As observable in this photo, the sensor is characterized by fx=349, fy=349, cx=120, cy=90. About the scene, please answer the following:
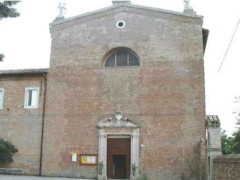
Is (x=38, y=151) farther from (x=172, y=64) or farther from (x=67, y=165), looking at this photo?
(x=172, y=64)

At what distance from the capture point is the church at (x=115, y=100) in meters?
19.5

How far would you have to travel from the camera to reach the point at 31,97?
2223cm

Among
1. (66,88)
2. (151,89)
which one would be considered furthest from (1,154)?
(151,89)

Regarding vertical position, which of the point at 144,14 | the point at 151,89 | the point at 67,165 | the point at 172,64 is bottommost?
the point at 67,165

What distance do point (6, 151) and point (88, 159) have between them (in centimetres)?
509

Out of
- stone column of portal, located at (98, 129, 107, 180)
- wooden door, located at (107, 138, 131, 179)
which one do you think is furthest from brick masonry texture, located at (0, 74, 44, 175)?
wooden door, located at (107, 138, 131, 179)

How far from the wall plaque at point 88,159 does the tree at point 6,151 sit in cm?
435

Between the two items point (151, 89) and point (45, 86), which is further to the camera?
point (45, 86)

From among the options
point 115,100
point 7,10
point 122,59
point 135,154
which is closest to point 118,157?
point 135,154

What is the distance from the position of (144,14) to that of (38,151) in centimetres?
1059

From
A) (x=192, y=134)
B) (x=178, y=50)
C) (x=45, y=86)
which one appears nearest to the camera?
(x=192, y=134)

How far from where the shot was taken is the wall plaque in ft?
66.3

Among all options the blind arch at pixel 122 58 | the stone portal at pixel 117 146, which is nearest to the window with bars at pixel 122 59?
the blind arch at pixel 122 58

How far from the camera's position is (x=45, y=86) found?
2202 centimetres
